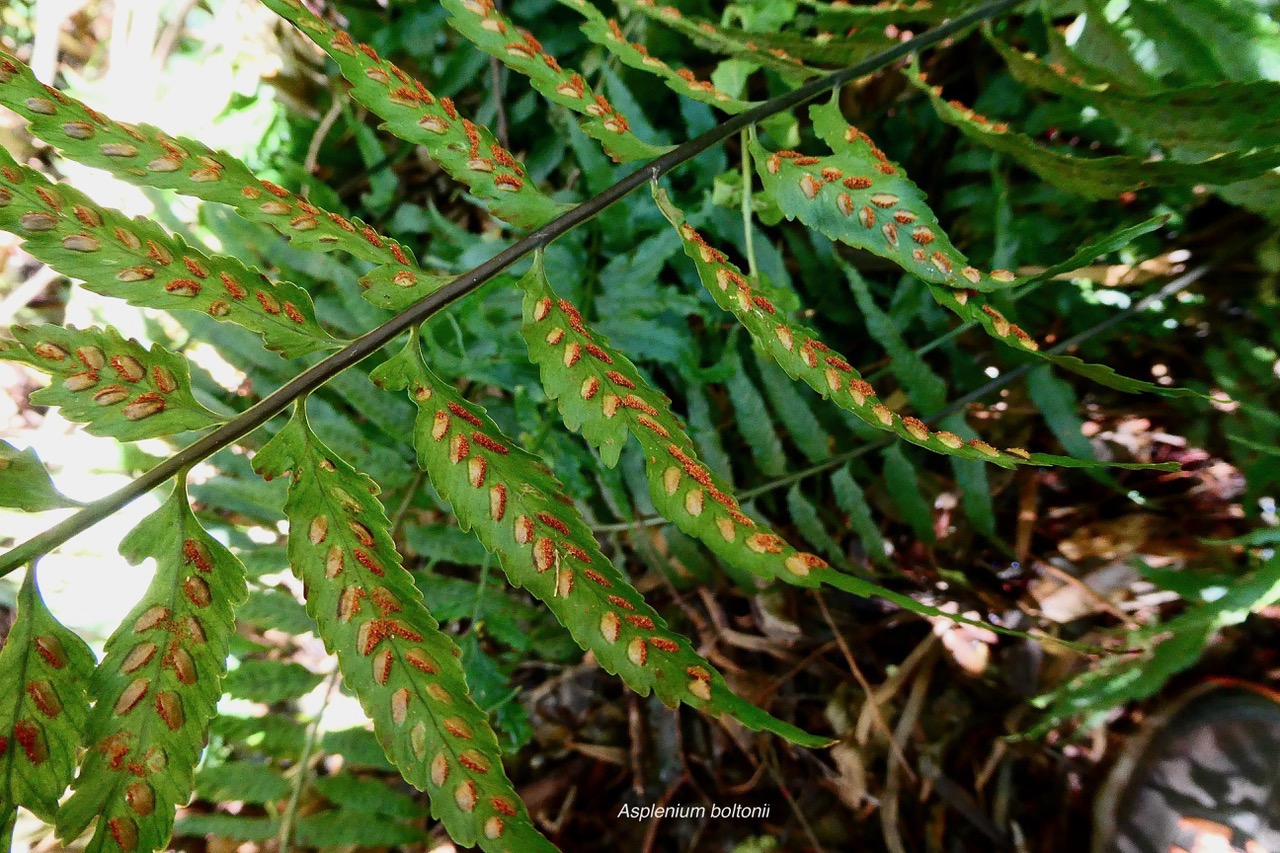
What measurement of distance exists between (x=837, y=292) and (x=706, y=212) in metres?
0.34

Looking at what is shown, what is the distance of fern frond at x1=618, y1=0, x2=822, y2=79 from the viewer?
42.0 inches

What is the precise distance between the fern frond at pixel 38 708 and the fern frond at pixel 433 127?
0.64 metres

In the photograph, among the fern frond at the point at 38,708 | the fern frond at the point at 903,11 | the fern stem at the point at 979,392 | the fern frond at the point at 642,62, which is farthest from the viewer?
the fern stem at the point at 979,392

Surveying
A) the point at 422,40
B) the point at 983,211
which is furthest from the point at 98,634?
the point at 983,211

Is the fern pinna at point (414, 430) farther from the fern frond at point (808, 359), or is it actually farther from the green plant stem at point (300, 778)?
the green plant stem at point (300, 778)

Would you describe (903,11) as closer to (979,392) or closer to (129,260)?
(979,392)

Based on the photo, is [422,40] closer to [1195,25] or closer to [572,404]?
[572,404]

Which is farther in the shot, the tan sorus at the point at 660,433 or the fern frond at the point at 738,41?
the fern frond at the point at 738,41

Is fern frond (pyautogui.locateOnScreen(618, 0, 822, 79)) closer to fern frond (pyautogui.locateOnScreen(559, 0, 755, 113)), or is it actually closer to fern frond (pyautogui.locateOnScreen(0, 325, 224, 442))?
fern frond (pyautogui.locateOnScreen(559, 0, 755, 113))

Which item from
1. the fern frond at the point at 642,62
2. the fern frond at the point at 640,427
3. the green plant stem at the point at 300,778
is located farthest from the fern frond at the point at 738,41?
the green plant stem at the point at 300,778

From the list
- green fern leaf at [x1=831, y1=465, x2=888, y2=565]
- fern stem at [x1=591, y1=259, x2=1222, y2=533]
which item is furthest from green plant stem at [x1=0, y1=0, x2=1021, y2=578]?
green fern leaf at [x1=831, y1=465, x2=888, y2=565]

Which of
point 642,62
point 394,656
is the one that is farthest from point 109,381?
point 642,62

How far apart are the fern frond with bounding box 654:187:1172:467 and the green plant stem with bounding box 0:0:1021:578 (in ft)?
0.40

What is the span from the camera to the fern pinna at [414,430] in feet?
2.41
